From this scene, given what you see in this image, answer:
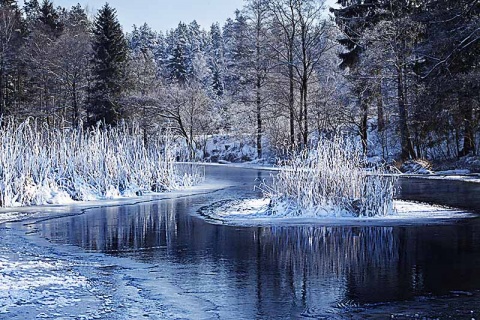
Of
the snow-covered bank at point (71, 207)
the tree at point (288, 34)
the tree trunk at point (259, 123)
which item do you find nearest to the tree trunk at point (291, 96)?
the tree at point (288, 34)

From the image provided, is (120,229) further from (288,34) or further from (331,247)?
(288,34)

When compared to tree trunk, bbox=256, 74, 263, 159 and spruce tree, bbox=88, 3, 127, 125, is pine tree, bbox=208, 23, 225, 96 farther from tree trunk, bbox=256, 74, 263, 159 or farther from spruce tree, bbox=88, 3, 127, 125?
tree trunk, bbox=256, 74, 263, 159

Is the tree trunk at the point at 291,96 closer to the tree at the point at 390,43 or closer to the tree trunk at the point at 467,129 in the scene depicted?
the tree at the point at 390,43

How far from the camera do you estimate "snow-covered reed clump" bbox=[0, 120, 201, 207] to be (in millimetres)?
14875

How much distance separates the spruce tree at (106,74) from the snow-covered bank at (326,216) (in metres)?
29.7

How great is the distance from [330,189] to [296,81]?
24.0m

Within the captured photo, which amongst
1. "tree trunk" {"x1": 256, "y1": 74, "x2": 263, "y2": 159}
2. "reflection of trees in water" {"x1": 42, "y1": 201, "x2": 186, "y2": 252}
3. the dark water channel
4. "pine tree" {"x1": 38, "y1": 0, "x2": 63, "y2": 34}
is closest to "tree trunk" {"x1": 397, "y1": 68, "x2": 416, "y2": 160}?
"tree trunk" {"x1": 256, "y1": 74, "x2": 263, "y2": 159}

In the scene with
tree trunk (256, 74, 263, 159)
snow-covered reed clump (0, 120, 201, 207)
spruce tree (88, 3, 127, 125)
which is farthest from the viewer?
spruce tree (88, 3, 127, 125)

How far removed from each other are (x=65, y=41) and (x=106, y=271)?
37.6m

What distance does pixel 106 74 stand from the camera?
41562 millimetres

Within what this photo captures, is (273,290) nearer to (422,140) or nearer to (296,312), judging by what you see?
(296,312)

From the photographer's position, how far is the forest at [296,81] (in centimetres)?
2512

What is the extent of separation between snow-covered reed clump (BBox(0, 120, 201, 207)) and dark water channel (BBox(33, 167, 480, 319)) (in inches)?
119

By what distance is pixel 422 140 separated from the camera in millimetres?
28797
